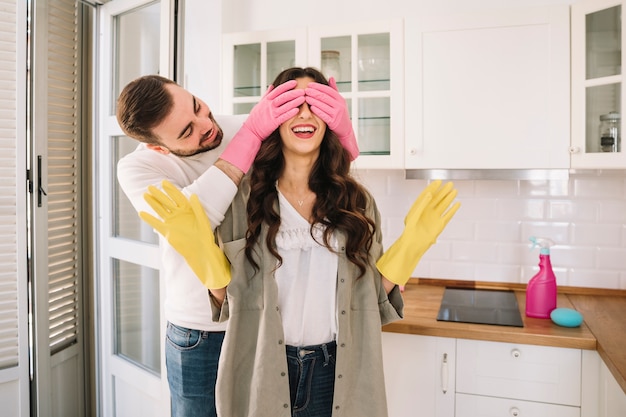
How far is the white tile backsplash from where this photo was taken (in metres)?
2.32

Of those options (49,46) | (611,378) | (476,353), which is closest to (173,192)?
(49,46)

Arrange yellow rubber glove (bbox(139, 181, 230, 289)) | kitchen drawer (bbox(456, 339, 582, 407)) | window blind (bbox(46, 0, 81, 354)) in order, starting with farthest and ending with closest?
window blind (bbox(46, 0, 81, 354))
kitchen drawer (bbox(456, 339, 582, 407))
yellow rubber glove (bbox(139, 181, 230, 289))

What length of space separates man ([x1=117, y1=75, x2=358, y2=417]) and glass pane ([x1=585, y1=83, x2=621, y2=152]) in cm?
97

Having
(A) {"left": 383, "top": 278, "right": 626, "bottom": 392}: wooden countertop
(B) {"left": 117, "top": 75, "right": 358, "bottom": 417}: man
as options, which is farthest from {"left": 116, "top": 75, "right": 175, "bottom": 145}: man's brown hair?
(A) {"left": 383, "top": 278, "right": 626, "bottom": 392}: wooden countertop

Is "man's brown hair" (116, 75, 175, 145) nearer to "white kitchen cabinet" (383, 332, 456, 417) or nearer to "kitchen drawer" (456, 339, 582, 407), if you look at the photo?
"white kitchen cabinet" (383, 332, 456, 417)

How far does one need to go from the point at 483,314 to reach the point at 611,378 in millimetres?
500

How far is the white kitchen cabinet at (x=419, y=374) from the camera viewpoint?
198 cm

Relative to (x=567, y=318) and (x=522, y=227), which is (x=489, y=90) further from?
(x=567, y=318)

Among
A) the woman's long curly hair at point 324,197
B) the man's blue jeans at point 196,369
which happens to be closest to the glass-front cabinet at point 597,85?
the woman's long curly hair at point 324,197

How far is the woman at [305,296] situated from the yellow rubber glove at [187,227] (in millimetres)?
93

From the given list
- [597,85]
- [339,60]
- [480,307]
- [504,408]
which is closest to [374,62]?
[339,60]

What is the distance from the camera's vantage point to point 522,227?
7.98 feet

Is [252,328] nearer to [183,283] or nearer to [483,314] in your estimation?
[183,283]

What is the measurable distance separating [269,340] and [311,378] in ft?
0.56
